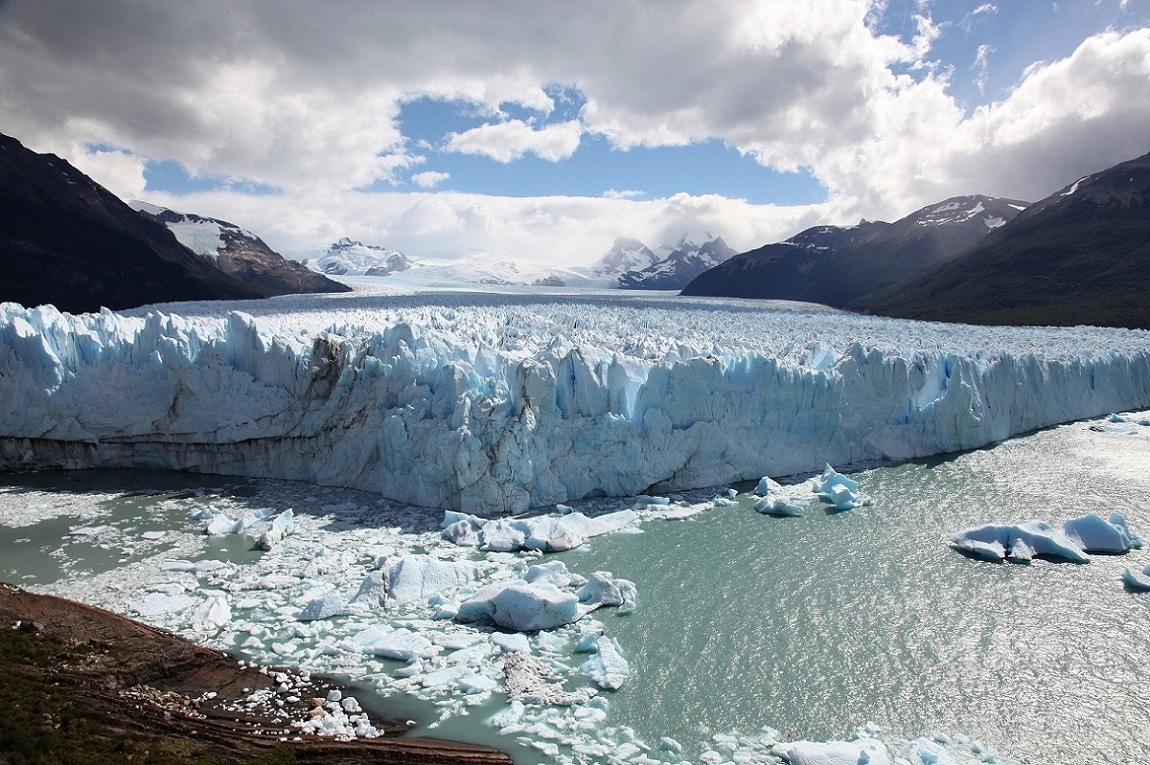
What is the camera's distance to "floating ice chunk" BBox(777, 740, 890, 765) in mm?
5938

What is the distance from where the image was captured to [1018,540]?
1002 centimetres

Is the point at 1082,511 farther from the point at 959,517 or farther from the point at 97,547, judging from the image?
the point at 97,547

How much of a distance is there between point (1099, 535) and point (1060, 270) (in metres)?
43.1

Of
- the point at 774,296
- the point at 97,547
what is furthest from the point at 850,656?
the point at 774,296

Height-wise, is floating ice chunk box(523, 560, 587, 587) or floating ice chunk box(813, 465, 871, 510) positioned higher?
floating ice chunk box(813, 465, 871, 510)

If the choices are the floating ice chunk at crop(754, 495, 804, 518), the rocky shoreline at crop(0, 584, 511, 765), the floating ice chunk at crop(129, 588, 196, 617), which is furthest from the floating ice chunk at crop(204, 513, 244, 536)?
the floating ice chunk at crop(754, 495, 804, 518)

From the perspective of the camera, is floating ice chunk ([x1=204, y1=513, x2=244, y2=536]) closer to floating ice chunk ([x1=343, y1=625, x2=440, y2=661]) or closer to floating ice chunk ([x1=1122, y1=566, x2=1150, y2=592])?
floating ice chunk ([x1=343, y1=625, x2=440, y2=661])

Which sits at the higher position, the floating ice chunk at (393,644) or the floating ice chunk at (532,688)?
the floating ice chunk at (393,644)

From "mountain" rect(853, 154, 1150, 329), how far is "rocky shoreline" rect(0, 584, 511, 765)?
36.9m

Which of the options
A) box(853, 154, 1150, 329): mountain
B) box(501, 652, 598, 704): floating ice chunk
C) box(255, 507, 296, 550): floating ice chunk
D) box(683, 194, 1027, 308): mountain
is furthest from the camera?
box(683, 194, 1027, 308): mountain

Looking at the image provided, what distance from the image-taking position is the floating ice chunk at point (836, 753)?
594 centimetres

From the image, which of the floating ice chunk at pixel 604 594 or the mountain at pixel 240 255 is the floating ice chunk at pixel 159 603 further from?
the mountain at pixel 240 255

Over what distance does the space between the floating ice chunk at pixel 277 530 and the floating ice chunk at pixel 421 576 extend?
2.26 m

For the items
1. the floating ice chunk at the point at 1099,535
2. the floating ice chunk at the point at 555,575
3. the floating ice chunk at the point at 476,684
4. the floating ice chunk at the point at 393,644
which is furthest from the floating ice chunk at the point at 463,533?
the floating ice chunk at the point at 1099,535
